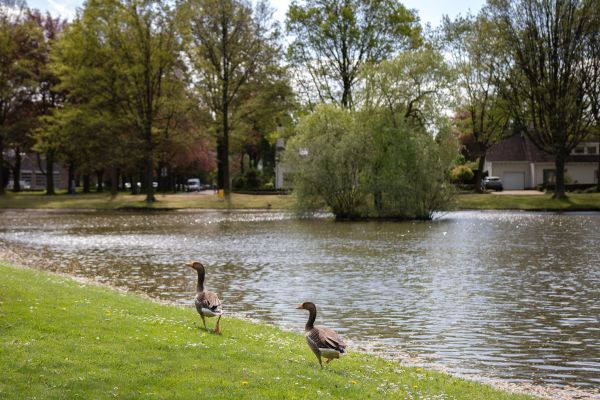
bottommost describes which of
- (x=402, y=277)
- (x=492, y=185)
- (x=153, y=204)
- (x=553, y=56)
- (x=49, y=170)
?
(x=402, y=277)

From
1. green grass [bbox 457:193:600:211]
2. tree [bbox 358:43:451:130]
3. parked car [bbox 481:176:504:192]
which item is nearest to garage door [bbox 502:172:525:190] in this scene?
parked car [bbox 481:176:504:192]

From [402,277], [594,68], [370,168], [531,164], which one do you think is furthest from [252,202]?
[402,277]

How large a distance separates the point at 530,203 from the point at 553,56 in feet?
49.4

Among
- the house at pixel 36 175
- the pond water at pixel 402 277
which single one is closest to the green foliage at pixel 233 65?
the pond water at pixel 402 277

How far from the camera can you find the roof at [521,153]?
346 feet

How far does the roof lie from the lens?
105312mm

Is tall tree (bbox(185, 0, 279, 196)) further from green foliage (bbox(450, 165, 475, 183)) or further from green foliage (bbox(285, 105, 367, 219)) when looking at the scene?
green foliage (bbox(450, 165, 475, 183))

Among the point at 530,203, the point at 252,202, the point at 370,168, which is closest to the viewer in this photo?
the point at 370,168

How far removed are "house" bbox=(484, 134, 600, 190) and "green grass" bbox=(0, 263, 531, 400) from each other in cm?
9568

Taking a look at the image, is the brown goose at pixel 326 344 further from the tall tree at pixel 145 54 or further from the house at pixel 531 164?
the house at pixel 531 164

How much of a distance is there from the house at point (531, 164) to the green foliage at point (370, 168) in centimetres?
5012

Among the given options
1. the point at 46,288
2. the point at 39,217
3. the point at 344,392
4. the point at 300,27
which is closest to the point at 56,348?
the point at 344,392

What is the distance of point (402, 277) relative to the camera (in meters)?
A: 27.3

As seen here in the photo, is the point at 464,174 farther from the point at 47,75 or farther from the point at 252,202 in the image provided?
the point at 47,75
